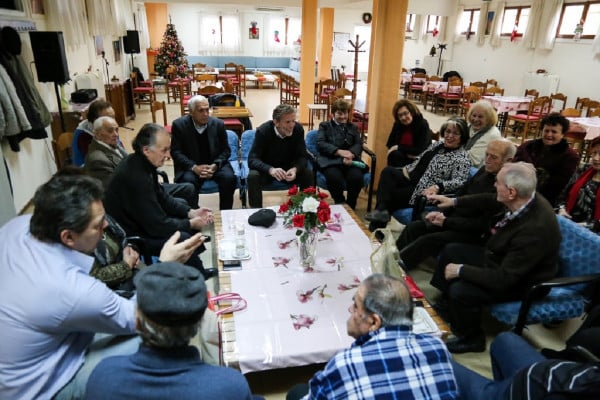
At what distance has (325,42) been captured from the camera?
34.5 ft

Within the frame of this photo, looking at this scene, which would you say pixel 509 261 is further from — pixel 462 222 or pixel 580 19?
pixel 580 19

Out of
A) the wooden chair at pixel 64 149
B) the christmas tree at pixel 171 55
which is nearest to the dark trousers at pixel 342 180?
the wooden chair at pixel 64 149

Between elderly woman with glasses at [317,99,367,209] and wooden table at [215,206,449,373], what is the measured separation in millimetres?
1105

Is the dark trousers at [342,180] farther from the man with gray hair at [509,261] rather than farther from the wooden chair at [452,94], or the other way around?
the wooden chair at [452,94]

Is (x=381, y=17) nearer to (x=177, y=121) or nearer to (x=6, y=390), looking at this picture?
(x=177, y=121)

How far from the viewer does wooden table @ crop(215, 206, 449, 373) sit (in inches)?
71.9

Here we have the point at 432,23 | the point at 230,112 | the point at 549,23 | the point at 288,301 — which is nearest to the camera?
the point at 288,301

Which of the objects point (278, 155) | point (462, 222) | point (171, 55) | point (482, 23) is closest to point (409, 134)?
point (278, 155)

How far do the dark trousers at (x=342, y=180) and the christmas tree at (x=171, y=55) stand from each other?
29.0ft

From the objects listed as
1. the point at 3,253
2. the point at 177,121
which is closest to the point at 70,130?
the point at 177,121

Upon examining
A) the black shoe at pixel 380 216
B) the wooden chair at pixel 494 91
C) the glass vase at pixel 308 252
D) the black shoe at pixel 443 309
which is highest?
the wooden chair at pixel 494 91

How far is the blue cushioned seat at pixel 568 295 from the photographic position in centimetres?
215

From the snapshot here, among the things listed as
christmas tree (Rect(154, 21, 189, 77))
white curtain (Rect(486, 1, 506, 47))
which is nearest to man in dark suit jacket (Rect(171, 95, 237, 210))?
christmas tree (Rect(154, 21, 189, 77))

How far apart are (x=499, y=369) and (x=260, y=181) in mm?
2493
